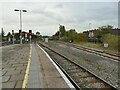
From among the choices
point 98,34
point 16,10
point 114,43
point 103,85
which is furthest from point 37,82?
point 98,34

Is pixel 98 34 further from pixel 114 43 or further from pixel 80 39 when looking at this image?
pixel 114 43

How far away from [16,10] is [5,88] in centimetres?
4742

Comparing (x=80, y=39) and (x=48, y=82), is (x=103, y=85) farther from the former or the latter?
(x=80, y=39)

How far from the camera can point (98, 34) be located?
3659 inches

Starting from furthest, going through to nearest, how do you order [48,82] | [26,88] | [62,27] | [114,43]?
[62,27], [114,43], [48,82], [26,88]

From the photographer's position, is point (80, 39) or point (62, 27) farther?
point (62, 27)

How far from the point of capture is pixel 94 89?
9953mm

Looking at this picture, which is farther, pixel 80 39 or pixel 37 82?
pixel 80 39

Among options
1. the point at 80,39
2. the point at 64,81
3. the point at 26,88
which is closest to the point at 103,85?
the point at 64,81

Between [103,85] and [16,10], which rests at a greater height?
[16,10]

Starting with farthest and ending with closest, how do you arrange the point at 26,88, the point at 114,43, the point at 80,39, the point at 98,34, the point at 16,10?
the point at 98,34
the point at 80,39
the point at 16,10
the point at 114,43
the point at 26,88

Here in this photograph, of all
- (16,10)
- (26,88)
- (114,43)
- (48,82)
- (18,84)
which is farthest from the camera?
(16,10)

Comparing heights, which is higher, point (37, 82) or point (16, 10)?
point (16, 10)

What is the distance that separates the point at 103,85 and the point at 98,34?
274ft
